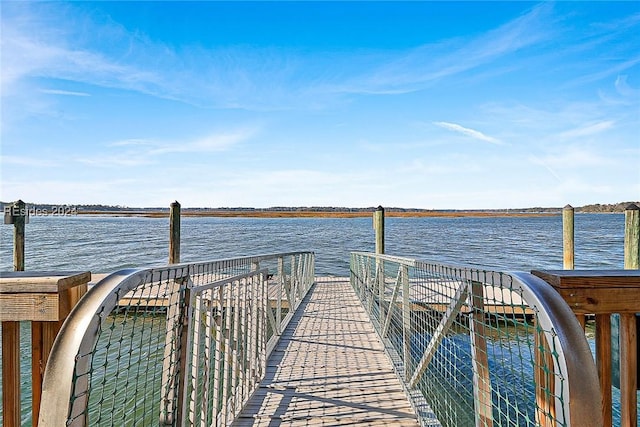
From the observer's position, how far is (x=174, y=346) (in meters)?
1.58

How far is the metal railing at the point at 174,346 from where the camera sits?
2.57ft

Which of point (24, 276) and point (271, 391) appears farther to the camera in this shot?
point (271, 391)

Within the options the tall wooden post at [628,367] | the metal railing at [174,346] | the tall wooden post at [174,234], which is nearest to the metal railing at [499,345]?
the tall wooden post at [628,367]

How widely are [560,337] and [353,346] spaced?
12.0 feet

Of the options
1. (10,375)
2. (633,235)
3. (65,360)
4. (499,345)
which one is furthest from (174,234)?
(633,235)

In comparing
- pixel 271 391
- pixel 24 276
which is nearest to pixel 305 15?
pixel 271 391

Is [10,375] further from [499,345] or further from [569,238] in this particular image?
[569,238]

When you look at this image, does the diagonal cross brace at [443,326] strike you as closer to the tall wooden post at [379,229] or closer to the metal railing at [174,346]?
the metal railing at [174,346]

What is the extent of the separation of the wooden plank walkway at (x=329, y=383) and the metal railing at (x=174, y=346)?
0.69ft

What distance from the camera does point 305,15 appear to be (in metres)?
11.7

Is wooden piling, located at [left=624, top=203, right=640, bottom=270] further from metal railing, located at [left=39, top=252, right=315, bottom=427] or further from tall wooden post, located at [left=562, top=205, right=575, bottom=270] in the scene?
metal railing, located at [left=39, top=252, right=315, bottom=427]

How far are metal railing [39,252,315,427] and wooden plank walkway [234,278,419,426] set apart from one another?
21 cm

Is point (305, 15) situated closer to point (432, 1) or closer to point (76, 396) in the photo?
point (432, 1)

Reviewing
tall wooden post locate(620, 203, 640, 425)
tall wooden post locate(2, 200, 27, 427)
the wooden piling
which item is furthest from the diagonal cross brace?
the wooden piling
